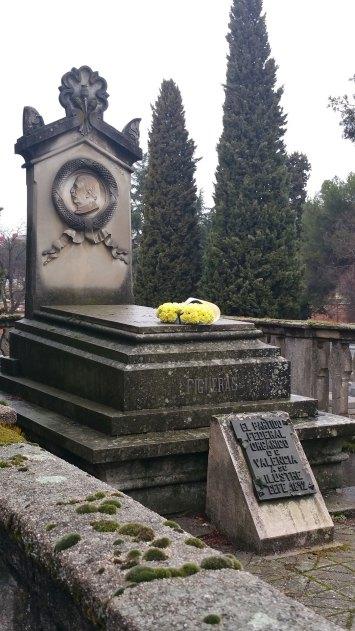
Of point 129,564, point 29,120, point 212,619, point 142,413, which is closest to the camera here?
point 212,619

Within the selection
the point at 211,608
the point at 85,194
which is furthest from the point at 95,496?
the point at 85,194

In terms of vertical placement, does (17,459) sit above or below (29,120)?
below

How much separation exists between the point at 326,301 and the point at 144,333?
102ft

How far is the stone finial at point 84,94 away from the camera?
7.27 m

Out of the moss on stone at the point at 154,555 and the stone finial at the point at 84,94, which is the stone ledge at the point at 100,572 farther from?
the stone finial at the point at 84,94

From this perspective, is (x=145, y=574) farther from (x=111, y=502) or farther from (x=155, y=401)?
(x=155, y=401)

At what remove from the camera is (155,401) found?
528 centimetres

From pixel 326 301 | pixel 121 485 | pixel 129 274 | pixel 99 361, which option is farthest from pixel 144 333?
pixel 326 301

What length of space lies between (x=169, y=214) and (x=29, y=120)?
17766mm

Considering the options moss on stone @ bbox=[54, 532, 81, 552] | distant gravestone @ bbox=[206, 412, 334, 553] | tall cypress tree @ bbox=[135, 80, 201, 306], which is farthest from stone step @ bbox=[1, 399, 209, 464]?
tall cypress tree @ bbox=[135, 80, 201, 306]

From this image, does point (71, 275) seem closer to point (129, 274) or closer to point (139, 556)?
point (129, 274)

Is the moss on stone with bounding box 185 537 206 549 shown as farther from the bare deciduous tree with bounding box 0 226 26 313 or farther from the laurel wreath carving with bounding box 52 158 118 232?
the bare deciduous tree with bounding box 0 226 26 313

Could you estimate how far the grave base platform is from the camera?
4.98 m

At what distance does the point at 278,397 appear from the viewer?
5.79m
